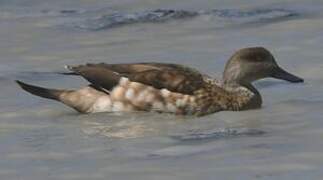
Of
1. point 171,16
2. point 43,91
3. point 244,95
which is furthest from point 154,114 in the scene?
point 171,16

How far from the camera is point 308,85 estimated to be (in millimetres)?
11484

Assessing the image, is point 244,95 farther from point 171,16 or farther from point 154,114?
point 171,16

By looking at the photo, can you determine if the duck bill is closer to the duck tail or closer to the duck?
the duck

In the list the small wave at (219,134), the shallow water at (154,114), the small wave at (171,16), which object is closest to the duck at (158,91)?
the shallow water at (154,114)

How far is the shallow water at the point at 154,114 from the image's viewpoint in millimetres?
8406

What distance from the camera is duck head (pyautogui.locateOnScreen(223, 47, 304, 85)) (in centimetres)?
1121

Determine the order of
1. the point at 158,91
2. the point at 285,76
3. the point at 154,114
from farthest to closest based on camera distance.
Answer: the point at 285,76 → the point at 158,91 → the point at 154,114

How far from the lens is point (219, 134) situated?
31.0ft

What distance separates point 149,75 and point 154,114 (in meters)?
0.36

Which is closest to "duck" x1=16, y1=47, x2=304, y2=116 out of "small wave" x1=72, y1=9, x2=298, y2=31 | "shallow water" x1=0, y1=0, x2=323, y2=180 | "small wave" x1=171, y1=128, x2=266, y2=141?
"shallow water" x1=0, y1=0, x2=323, y2=180

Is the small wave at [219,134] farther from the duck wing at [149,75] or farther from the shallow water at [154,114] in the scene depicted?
the duck wing at [149,75]

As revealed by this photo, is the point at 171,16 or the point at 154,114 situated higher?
the point at 154,114

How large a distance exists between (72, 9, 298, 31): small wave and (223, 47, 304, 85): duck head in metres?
3.87

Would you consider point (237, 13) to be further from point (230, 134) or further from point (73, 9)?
point (230, 134)
